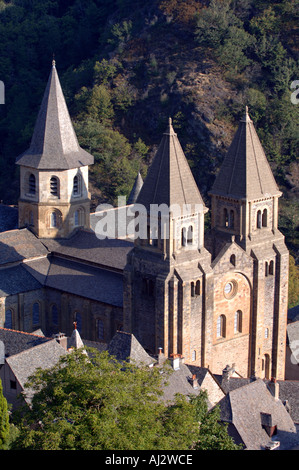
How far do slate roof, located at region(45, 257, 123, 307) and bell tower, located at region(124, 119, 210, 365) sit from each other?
11.7 ft

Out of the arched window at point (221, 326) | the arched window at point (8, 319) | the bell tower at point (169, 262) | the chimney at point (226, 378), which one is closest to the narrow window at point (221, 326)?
the arched window at point (221, 326)

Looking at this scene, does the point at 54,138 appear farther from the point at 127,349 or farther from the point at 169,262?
the point at 127,349

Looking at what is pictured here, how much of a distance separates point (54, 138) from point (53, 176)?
2.42 meters

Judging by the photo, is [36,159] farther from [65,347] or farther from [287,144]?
[287,144]

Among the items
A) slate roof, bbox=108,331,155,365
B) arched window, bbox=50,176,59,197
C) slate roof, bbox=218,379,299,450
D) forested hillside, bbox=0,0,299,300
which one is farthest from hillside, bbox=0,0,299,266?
slate roof, bbox=108,331,155,365

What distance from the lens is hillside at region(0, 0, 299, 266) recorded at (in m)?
99.0

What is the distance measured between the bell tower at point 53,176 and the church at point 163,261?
0.08 m

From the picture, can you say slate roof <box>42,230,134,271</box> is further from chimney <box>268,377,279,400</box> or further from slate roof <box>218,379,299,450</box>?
slate roof <box>218,379,299,450</box>

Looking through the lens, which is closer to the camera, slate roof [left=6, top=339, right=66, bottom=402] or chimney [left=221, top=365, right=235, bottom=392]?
slate roof [left=6, top=339, right=66, bottom=402]

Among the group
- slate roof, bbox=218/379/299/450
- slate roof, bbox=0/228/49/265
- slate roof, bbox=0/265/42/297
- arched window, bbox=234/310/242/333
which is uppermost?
slate roof, bbox=0/228/49/265

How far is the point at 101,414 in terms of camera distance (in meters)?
40.4

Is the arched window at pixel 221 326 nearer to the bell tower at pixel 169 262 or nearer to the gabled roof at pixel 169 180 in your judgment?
the bell tower at pixel 169 262
